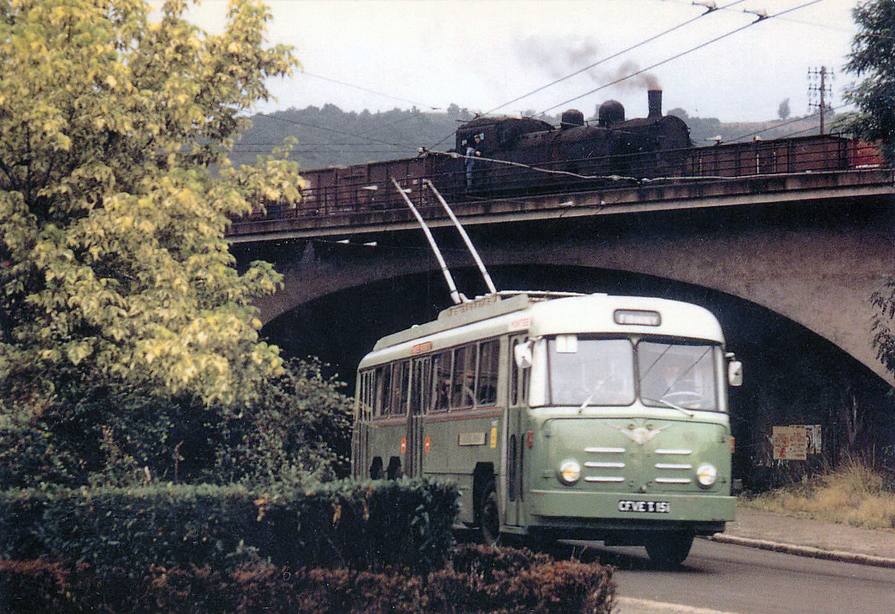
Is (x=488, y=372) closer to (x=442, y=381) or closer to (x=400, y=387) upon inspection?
(x=442, y=381)

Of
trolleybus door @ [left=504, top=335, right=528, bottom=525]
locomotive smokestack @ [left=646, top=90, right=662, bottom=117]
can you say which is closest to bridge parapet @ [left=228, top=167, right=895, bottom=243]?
locomotive smokestack @ [left=646, top=90, right=662, bottom=117]

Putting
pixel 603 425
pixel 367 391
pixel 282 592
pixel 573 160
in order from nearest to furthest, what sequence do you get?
pixel 282 592 < pixel 603 425 < pixel 367 391 < pixel 573 160

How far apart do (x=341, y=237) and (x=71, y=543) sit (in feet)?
95.1

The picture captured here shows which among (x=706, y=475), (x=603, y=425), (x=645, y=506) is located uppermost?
(x=603, y=425)

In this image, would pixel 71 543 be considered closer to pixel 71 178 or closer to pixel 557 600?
pixel 557 600

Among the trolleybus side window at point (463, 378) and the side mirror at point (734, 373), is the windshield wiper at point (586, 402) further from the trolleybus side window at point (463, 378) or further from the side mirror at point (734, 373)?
the trolleybus side window at point (463, 378)

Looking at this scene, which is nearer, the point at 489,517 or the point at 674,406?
the point at 674,406

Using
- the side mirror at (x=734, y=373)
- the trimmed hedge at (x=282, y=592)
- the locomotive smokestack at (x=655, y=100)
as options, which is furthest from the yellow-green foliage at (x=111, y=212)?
the locomotive smokestack at (x=655, y=100)

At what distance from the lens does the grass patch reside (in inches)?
827

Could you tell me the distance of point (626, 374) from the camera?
13.7m

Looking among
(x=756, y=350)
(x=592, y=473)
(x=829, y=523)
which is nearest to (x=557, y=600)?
(x=592, y=473)

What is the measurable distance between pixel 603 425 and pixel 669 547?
2362 mm

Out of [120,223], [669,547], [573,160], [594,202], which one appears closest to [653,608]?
[669,547]

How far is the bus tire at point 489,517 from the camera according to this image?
47.0ft
